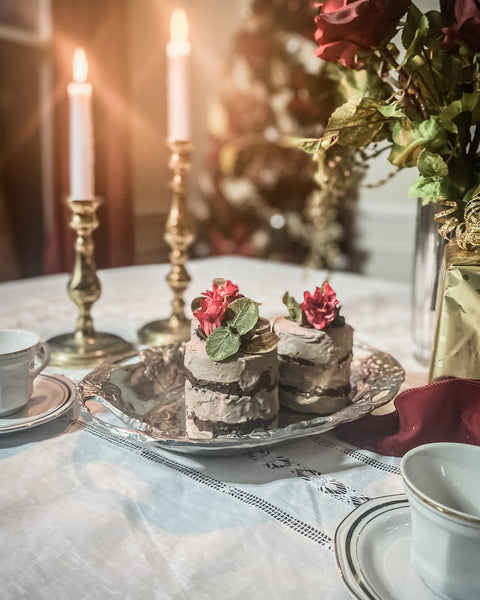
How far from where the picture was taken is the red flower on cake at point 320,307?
66 cm

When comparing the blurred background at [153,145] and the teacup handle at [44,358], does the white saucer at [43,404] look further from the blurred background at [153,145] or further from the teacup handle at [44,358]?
the blurred background at [153,145]

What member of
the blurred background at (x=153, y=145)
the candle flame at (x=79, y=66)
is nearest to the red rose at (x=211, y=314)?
the candle flame at (x=79, y=66)

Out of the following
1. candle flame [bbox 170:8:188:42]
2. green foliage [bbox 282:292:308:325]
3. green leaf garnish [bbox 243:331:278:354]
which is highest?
candle flame [bbox 170:8:188:42]

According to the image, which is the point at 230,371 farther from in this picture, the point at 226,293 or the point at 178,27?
the point at 178,27

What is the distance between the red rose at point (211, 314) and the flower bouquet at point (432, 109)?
0.26m

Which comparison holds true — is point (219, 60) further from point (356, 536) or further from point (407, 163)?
point (356, 536)

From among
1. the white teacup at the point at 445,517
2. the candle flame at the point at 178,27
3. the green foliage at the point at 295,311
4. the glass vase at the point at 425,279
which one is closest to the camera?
the white teacup at the point at 445,517

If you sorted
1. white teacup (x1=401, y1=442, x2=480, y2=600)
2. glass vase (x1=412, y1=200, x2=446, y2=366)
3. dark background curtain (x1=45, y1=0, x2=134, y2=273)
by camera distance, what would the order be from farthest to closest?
dark background curtain (x1=45, y1=0, x2=134, y2=273)
glass vase (x1=412, y1=200, x2=446, y2=366)
white teacup (x1=401, y1=442, x2=480, y2=600)

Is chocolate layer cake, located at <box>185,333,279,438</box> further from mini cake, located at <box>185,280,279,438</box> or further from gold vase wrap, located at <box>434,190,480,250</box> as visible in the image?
gold vase wrap, located at <box>434,190,480,250</box>

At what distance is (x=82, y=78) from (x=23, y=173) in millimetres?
2154

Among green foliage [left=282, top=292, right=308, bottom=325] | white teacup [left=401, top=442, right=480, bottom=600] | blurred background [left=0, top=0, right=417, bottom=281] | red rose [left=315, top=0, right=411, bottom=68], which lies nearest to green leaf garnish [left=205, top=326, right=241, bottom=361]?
green foliage [left=282, top=292, right=308, bottom=325]

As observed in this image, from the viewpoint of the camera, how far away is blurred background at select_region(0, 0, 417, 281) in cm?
279

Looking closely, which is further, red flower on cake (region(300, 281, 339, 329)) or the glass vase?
the glass vase

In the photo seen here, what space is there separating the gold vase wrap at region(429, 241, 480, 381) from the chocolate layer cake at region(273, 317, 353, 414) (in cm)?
11
